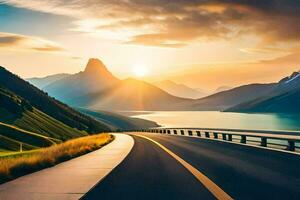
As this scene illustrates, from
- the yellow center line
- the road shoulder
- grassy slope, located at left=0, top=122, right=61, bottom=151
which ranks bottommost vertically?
grassy slope, located at left=0, top=122, right=61, bottom=151

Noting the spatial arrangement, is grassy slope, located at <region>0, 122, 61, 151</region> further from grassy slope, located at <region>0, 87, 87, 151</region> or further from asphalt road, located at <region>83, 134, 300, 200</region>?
asphalt road, located at <region>83, 134, 300, 200</region>

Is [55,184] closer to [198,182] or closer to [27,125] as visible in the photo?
[198,182]

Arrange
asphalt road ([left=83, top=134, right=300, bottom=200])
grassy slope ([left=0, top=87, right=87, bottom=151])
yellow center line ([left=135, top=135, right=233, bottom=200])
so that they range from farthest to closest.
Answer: grassy slope ([left=0, top=87, right=87, bottom=151])
asphalt road ([left=83, top=134, right=300, bottom=200])
yellow center line ([left=135, top=135, right=233, bottom=200])

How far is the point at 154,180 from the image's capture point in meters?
12.9

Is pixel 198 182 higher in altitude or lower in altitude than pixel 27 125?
lower

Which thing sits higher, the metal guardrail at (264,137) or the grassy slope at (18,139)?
the metal guardrail at (264,137)

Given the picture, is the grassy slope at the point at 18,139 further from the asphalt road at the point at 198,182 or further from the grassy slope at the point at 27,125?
the asphalt road at the point at 198,182

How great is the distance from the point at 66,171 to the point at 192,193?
600cm

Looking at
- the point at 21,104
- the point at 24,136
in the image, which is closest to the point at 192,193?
the point at 24,136

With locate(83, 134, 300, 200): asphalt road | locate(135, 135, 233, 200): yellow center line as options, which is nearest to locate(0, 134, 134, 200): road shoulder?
locate(83, 134, 300, 200): asphalt road

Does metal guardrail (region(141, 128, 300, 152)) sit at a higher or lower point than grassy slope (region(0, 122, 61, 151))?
higher

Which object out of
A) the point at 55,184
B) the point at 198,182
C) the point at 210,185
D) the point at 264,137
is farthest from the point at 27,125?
the point at 210,185

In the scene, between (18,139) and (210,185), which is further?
(18,139)

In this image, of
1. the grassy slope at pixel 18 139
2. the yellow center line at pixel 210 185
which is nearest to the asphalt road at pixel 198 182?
the yellow center line at pixel 210 185
